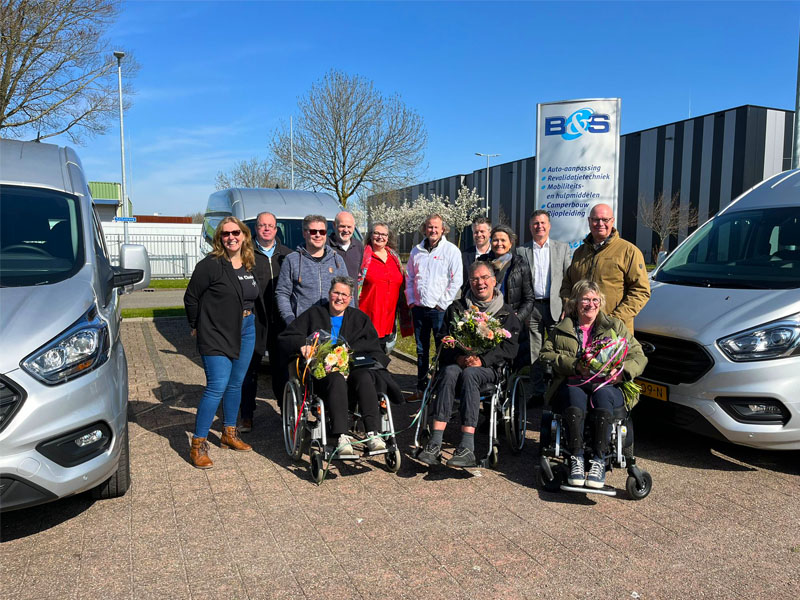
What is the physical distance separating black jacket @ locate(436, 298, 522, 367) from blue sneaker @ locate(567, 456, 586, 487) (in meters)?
1.03

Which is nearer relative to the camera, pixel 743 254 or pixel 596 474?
pixel 596 474

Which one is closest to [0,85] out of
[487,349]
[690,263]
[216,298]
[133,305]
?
[133,305]

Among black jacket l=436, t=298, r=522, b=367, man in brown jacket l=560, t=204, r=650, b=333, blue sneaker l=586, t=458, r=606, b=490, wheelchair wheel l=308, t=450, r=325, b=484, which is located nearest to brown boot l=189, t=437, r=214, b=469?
wheelchair wheel l=308, t=450, r=325, b=484

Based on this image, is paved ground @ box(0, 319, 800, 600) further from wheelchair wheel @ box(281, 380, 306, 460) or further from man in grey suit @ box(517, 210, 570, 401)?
man in grey suit @ box(517, 210, 570, 401)

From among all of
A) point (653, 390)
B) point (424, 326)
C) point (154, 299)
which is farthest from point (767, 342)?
point (154, 299)

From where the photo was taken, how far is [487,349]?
4.93 meters

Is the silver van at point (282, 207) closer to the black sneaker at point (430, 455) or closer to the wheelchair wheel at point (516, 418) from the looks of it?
the wheelchair wheel at point (516, 418)

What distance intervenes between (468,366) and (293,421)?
4.68 feet

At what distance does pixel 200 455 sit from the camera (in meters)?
4.70

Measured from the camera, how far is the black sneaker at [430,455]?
14.8 ft

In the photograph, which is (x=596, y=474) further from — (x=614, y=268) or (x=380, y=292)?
(x=380, y=292)

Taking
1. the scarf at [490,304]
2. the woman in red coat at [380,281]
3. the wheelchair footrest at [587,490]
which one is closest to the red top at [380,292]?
the woman in red coat at [380,281]

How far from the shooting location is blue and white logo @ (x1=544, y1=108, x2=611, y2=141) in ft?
28.1

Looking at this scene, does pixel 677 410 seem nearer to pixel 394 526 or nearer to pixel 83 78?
pixel 394 526
